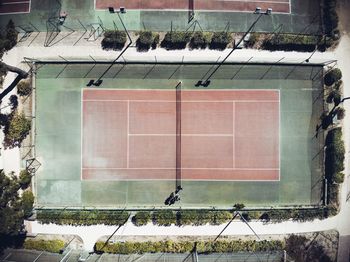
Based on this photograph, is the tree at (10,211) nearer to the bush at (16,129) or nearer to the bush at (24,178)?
the bush at (24,178)

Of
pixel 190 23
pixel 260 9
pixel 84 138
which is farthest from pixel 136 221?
pixel 260 9

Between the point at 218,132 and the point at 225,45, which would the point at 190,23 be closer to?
the point at 225,45

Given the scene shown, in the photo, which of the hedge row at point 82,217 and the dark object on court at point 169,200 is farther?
the dark object on court at point 169,200

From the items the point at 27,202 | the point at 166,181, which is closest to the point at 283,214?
the point at 166,181

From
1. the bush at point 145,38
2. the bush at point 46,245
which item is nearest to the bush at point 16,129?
the bush at point 46,245

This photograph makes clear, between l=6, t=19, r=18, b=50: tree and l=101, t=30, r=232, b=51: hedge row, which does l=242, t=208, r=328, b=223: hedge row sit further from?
l=6, t=19, r=18, b=50: tree

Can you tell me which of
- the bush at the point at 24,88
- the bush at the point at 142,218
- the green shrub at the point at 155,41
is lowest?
the bush at the point at 142,218

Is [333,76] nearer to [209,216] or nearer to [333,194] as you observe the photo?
[333,194]
